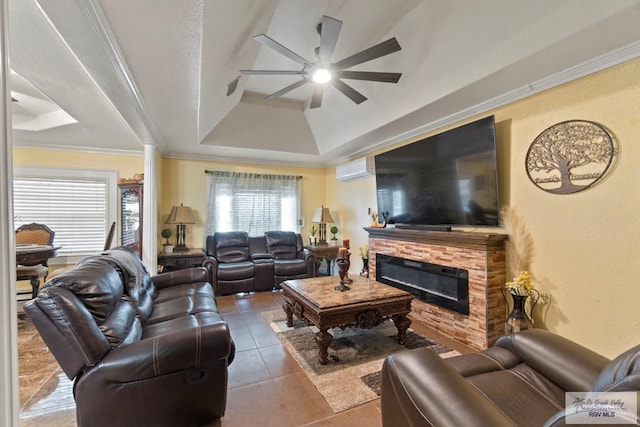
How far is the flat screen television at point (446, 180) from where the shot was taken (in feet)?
9.04

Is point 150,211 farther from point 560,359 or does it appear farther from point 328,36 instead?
point 560,359

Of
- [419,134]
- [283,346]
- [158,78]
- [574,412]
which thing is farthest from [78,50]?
[419,134]

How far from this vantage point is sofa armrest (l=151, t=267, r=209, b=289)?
320cm

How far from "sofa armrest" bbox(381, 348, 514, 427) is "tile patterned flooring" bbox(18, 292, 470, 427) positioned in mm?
640

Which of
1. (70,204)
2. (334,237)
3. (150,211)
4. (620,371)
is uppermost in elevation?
(70,204)

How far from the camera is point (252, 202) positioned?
221 inches

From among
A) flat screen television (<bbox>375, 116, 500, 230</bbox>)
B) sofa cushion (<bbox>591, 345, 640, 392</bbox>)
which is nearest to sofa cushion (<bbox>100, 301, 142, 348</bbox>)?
sofa cushion (<bbox>591, 345, 640, 392</bbox>)

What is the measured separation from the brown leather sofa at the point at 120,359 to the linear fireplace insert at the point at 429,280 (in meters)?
2.35

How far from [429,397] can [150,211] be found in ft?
14.1

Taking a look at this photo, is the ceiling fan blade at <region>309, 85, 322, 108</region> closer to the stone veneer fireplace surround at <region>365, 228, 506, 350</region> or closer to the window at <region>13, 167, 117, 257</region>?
the stone veneer fireplace surround at <region>365, 228, 506, 350</region>

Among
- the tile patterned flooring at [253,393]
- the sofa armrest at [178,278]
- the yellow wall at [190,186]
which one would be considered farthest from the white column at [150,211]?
the tile patterned flooring at [253,393]

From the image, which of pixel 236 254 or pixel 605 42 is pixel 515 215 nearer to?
pixel 605 42

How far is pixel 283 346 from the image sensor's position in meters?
2.71

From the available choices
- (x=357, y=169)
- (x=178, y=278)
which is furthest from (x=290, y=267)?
(x=357, y=169)
